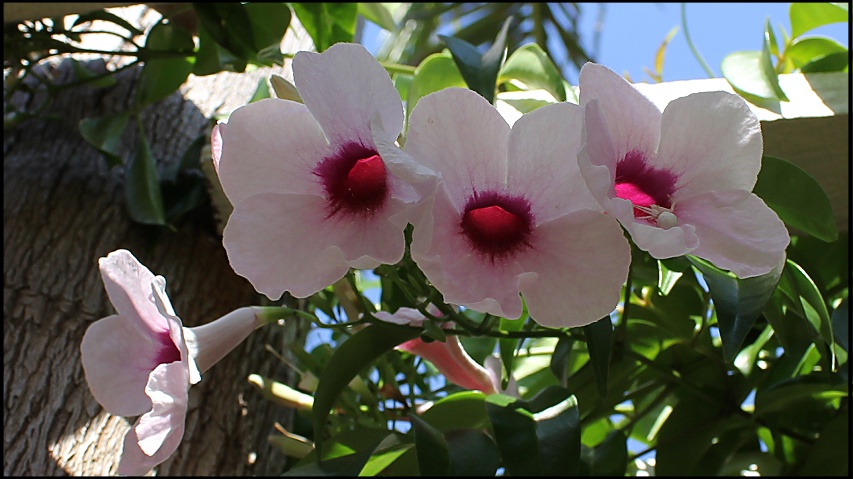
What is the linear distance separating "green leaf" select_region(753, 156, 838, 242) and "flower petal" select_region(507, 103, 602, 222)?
24 cm

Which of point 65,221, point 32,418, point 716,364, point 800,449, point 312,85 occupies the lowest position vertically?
point 800,449

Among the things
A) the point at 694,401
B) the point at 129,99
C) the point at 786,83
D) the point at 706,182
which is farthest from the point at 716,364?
the point at 129,99

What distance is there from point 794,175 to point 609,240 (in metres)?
0.25

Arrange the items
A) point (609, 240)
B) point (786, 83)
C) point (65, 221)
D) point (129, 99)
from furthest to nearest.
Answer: point (129, 99), point (65, 221), point (786, 83), point (609, 240)

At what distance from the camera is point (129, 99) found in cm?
102

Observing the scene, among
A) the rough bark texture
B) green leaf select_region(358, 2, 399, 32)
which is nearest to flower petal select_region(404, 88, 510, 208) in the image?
the rough bark texture

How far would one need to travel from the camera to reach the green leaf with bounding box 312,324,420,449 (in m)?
0.53

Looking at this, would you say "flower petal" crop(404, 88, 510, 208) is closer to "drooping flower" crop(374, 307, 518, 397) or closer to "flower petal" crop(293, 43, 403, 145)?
"flower petal" crop(293, 43, 403, 145)

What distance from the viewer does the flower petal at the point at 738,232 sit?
37cm

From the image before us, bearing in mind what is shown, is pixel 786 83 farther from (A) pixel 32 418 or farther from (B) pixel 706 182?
(A) pixel 32 418

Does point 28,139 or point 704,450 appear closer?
point 704,450

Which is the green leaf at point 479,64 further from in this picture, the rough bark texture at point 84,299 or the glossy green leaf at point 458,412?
the rough bark texture at point 84,299

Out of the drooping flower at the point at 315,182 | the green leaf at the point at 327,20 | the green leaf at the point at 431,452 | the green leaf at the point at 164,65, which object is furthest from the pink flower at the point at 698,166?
the green leaf at the point at 164,65

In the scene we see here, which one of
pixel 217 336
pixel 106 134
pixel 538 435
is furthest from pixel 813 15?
pixel 106 134
